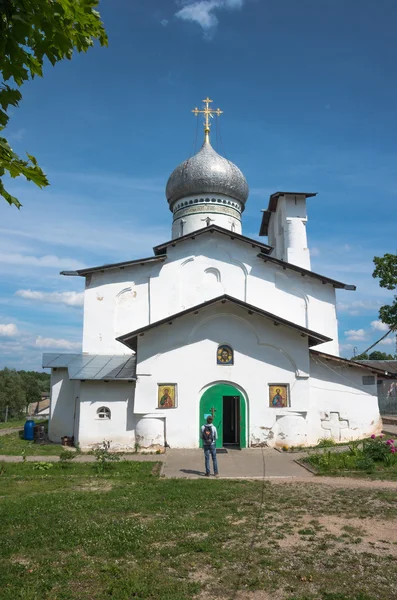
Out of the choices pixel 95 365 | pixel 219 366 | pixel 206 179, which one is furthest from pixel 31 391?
pixel 219 366

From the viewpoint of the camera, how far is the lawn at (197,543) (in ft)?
13.9

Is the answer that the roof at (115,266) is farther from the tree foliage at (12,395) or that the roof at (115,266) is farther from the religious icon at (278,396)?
the tree foliage at (12,395)

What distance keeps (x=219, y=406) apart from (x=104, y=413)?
12.1 ft

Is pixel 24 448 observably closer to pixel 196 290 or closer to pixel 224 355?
pixel 224 355

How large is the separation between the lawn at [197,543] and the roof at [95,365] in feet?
18.7

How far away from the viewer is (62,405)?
638 inches

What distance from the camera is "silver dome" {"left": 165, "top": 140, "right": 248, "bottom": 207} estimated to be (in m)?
23.8

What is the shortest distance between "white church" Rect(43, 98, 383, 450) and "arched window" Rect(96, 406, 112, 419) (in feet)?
0.11

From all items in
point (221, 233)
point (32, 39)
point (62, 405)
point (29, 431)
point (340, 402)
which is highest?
point (221, 233)

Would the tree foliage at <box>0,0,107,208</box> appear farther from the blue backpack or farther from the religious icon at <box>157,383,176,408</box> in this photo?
the religious icon at <box>157,383,176,408</box>

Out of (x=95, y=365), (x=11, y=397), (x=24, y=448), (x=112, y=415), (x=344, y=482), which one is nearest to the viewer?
(x=344, y=482)

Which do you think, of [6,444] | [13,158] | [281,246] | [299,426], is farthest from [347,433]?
[13,158]

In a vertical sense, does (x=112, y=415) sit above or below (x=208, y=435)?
above

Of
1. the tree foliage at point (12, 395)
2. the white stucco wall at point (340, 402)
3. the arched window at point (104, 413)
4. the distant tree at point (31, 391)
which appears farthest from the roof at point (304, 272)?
the distant tree at point (31, 391)
